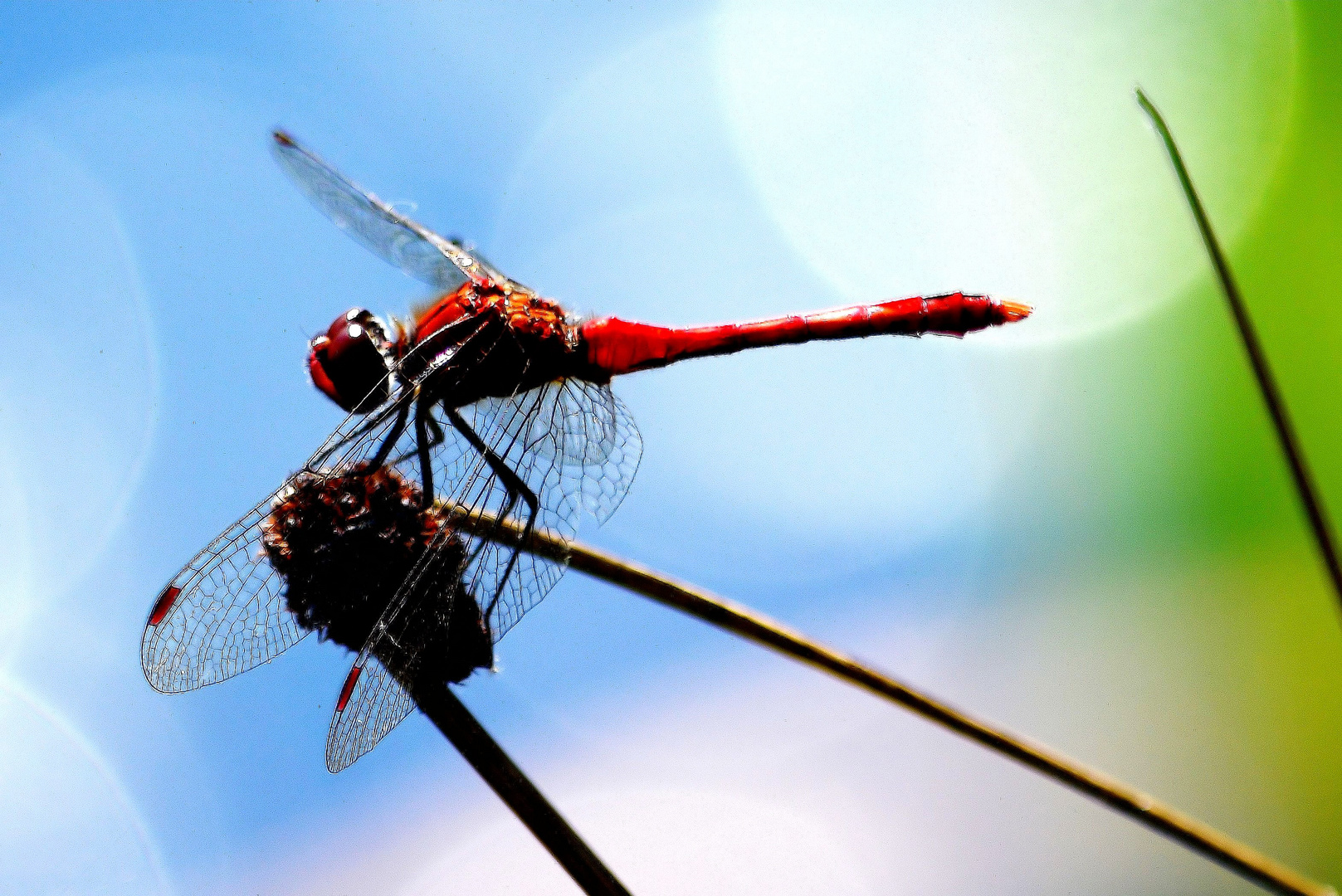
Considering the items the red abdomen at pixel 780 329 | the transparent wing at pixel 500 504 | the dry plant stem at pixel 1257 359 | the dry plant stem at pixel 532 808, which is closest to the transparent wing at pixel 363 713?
the transparent wing at pixel 500 504

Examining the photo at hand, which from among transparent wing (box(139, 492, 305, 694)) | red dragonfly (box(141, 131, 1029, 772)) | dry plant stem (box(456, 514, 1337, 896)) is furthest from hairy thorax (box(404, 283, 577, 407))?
dry plant stem (box(456, 514, 1337, 896))

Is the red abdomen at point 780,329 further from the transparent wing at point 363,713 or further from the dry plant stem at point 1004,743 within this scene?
the dry plant stem at point 1004,743

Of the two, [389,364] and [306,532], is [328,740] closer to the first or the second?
[306,532]

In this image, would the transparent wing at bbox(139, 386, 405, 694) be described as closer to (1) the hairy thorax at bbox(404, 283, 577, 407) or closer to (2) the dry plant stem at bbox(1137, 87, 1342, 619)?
(1) the hairy thorax at bbox(404, 283, 577, 407)

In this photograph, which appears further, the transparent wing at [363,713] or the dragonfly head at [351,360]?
the dragonfly head at [351,360]

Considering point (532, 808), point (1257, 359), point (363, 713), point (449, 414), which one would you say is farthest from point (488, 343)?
point (1257, 359)

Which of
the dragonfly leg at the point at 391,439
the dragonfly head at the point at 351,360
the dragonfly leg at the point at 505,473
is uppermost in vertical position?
the dragonfly head at the point at 351,360
